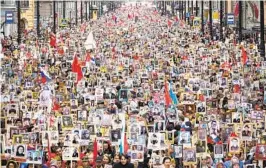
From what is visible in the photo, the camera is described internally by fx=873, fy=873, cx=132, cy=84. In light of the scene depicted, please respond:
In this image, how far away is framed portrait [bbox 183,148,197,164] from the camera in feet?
54.8

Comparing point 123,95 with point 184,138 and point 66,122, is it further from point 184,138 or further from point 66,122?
point 184,138

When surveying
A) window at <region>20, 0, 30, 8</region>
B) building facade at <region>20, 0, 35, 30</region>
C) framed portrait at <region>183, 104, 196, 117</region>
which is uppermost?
window at <region>20, 0, 30, 8</region>

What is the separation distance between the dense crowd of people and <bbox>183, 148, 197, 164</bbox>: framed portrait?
0.05 meters

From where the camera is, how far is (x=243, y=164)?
16.5 meters

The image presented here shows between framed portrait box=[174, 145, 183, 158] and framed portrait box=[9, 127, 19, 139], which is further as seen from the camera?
framed portrait box=[9, 127, 19, 139]

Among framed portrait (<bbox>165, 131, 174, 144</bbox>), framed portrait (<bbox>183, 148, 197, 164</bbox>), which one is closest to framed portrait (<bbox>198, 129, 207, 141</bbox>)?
framed portrait (<bbox>165, 131, 174, 144</bbox>)

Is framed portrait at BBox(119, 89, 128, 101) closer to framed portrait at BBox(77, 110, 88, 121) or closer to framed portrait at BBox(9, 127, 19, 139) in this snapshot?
framed portrait at BBox(77, 110, 88, 121)

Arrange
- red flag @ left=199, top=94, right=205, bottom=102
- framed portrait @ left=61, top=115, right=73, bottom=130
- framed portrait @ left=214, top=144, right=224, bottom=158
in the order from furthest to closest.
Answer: red flag @ left=199, top=94, right=205, bottom=102 → framed portrait @ left=61, top=115, right=73, bottom=130 → framed portrait @ left=214, top=144, right=224, bottom=158

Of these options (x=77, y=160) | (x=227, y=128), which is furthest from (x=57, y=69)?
(x=77, y=160)

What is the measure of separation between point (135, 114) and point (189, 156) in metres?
5.93

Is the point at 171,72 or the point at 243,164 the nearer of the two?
the point at 243,164

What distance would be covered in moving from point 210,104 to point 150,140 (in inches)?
341

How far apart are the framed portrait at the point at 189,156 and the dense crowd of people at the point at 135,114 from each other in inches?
1.8

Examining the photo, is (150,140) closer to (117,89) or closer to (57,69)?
(117,89)
